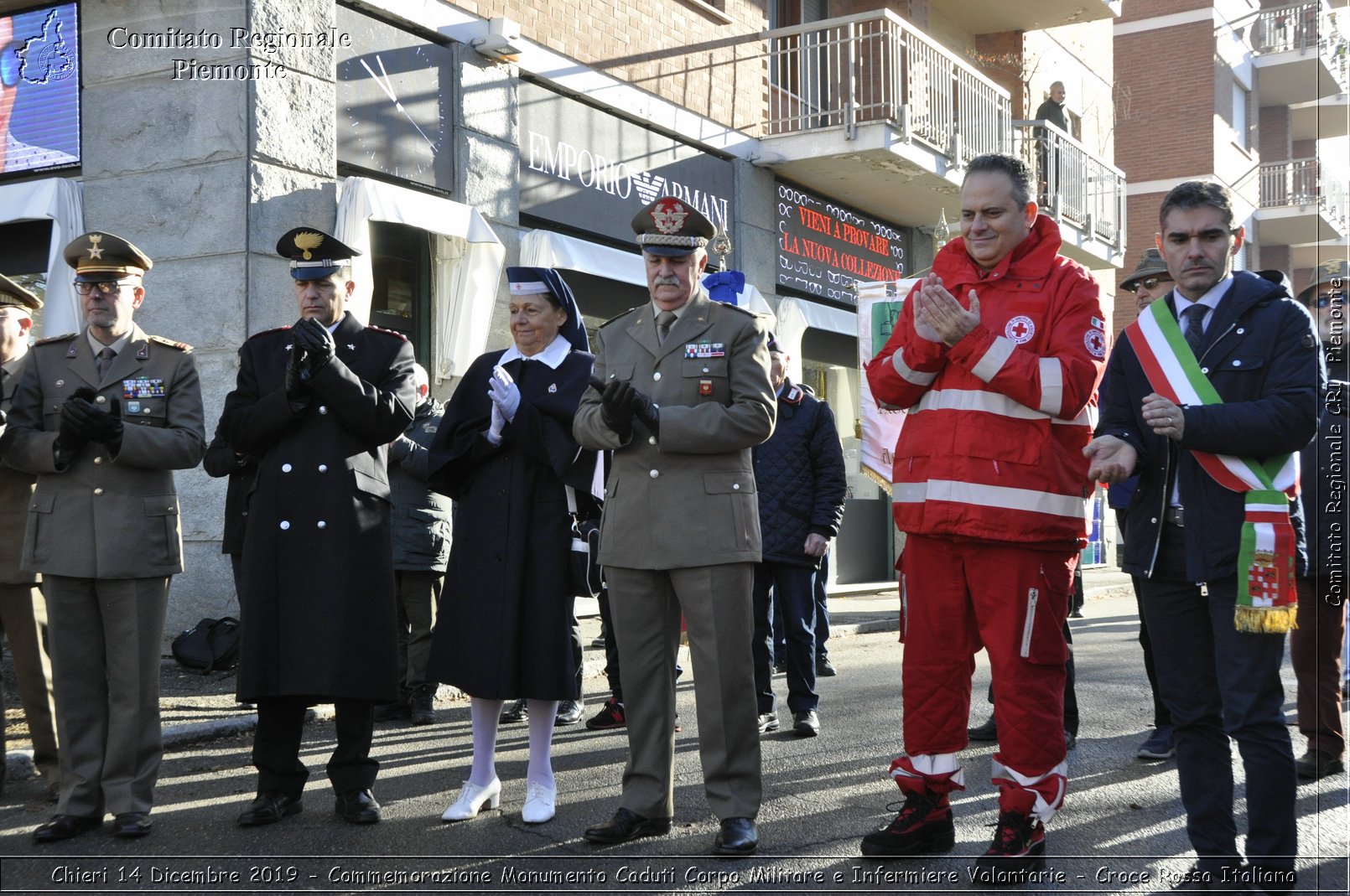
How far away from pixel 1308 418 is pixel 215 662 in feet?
20.7

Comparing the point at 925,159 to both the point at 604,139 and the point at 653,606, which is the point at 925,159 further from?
the point at 653,606

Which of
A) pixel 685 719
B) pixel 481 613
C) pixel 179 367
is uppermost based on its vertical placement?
pixel 179 367

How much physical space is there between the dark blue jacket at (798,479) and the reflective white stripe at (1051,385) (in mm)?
3164

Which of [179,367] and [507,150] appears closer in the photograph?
[179,367]

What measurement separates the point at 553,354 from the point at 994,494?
2023mm

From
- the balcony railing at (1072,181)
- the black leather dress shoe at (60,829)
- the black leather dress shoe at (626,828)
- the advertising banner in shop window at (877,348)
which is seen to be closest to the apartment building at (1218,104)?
the balcony railing at (1072,181)

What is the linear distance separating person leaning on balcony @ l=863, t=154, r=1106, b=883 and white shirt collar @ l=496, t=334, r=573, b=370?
1429 millimetres

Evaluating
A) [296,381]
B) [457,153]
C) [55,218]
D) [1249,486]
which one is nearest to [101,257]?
[296,381]

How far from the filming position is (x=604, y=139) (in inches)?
534

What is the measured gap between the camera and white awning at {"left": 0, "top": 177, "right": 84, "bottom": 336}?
952 centimetres

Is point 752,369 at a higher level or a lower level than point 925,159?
lower

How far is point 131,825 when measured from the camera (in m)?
5.03

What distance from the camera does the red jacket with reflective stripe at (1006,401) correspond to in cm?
448

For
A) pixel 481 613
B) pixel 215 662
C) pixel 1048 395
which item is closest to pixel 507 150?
pixel 215 662
